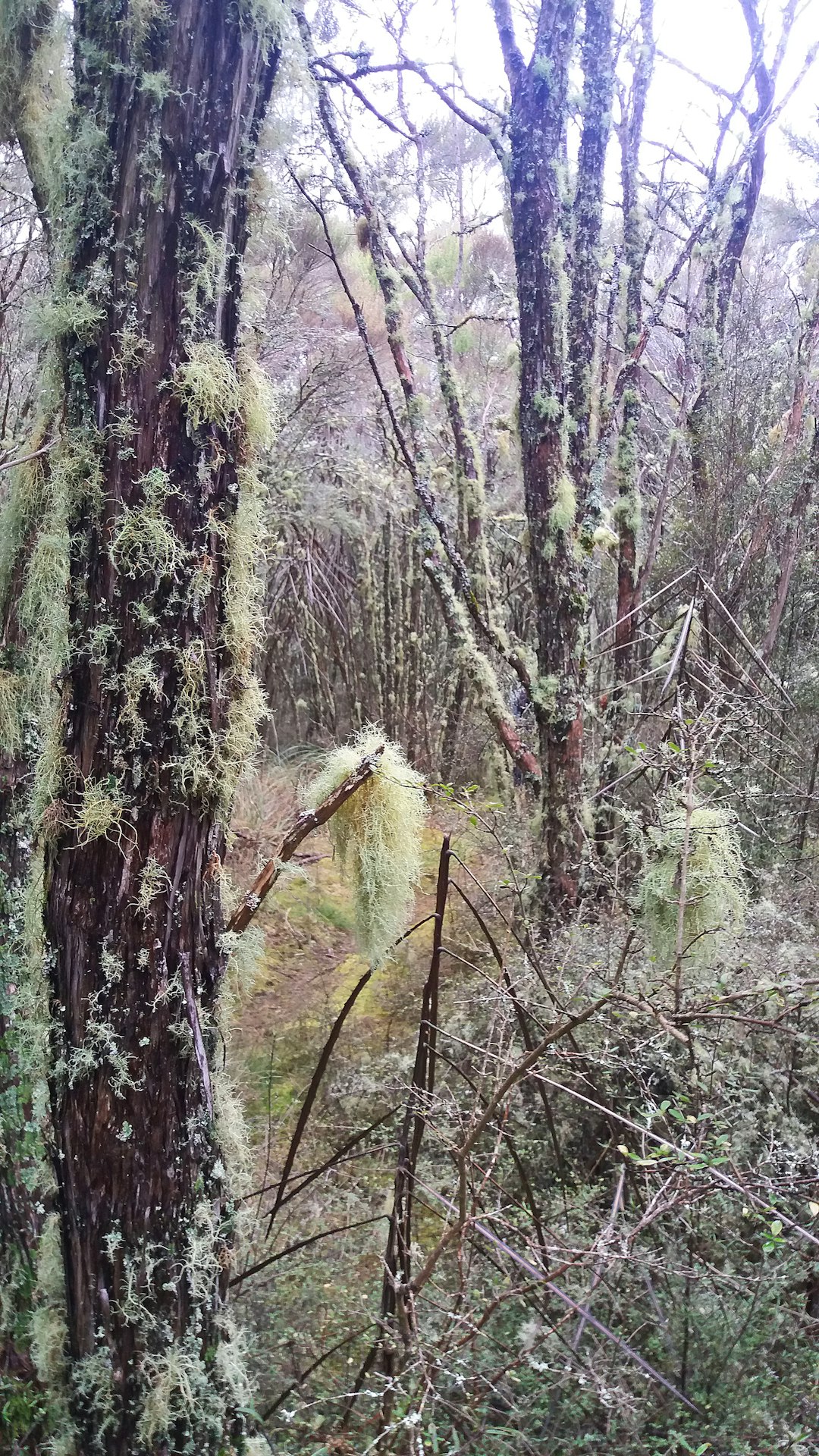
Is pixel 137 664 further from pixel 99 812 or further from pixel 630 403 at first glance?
pixel 630 403

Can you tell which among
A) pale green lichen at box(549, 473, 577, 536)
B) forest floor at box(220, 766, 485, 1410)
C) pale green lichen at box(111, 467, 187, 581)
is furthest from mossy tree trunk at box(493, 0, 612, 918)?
pale green lichen at box(111, 467, 187, 581)

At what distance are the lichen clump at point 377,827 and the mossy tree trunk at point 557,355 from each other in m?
1.21

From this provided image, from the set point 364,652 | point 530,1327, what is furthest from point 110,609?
point 364,652

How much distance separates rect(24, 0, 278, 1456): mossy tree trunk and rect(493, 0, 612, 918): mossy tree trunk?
6.62 feet

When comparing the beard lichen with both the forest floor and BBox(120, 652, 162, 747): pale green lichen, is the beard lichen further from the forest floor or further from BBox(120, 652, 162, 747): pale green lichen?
BBox(120, 652, 162, 747): pale green lichen

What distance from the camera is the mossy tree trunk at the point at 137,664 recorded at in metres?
1.31

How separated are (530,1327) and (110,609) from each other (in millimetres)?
1273

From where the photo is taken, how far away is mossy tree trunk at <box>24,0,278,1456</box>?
1.31 meters

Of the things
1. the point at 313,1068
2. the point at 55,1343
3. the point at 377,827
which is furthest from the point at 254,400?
the point at 313,1068

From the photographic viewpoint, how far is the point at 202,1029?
141cm

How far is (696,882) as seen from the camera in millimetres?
2379

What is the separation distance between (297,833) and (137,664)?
62cm

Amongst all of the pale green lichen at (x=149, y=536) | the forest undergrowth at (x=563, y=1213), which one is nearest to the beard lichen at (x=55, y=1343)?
the forest undergrowth at (x=563, y=1213)

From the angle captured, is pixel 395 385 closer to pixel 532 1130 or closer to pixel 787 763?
pixel 787 763
